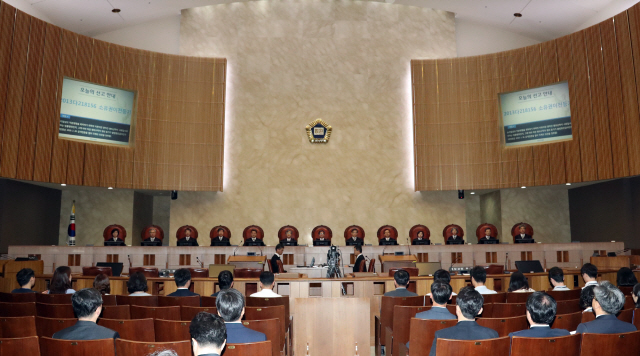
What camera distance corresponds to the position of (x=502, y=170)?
13.8 m

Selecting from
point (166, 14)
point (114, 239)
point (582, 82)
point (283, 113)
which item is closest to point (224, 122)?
point (283, 113)

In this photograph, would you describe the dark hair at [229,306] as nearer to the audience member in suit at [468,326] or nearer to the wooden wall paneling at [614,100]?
the audience member in suit at [468,326]

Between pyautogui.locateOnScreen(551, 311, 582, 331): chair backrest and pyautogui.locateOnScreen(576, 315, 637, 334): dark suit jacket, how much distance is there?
25.5 inches

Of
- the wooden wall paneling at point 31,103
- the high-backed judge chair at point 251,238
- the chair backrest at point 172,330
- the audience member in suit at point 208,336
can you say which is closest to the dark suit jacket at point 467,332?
the audience member in suit at point 208,336

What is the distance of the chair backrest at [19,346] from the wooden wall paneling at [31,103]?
937 centimetres

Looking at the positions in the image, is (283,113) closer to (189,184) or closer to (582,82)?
(189,184)

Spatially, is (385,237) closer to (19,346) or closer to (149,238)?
(149,238)

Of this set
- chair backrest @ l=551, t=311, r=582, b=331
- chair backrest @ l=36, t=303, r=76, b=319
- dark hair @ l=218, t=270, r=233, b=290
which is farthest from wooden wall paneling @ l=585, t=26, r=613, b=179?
chair backrest @ l=36, t=303, r=76, b=319

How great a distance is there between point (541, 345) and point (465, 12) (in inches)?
527

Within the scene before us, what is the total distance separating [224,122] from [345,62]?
3.86 metres

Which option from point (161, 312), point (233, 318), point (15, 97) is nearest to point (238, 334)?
point (233, 318)

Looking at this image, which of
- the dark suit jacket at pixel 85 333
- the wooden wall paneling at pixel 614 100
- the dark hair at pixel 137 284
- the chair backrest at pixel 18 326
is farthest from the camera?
the wooden wall paneling at pixel 614 100

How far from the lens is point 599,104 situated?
39.1 ft

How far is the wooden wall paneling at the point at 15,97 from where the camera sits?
35.1 feet
